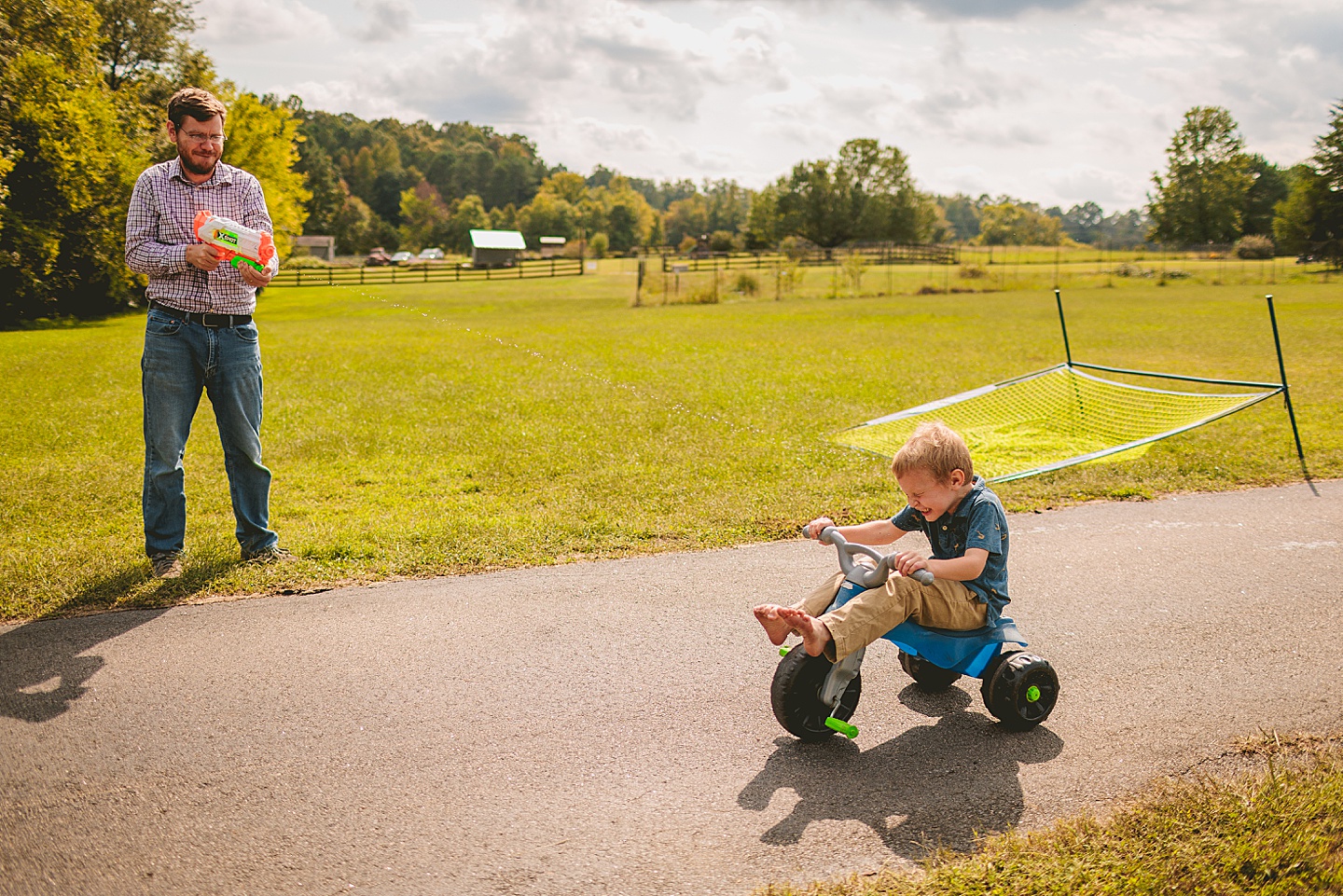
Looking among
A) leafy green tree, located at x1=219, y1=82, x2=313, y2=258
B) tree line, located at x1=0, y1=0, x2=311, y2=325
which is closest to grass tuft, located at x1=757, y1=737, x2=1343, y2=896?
tree line, located at x1=0, y1=0, x2=311, y2=325

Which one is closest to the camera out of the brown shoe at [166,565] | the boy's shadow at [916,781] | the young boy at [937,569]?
the boy's shadow at [916,781]

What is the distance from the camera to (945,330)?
2261 centimetres

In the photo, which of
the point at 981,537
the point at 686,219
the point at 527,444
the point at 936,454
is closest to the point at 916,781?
the point at 981,537

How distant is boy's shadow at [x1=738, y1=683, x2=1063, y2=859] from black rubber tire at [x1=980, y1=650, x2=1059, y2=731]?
8 centimetres

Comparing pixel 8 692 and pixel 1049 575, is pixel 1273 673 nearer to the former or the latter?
pixel 1049 575

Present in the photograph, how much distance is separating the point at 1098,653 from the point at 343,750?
3.54 m

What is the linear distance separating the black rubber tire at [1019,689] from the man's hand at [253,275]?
4.44 m

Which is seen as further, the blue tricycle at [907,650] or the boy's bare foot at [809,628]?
the blue tricycle at [907,650]

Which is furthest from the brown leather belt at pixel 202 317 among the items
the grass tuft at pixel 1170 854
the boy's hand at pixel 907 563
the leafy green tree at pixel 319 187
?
the leafy green tree at pixel 319 187

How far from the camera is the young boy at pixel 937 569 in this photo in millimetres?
3432

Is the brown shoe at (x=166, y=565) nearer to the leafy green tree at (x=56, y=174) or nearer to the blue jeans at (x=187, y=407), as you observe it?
the blue jeans at (x=187, y=407)

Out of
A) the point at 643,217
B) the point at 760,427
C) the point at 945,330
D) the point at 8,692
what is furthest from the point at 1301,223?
the point at 643,217

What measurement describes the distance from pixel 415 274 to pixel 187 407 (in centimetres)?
4665

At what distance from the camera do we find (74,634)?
4.63 m
